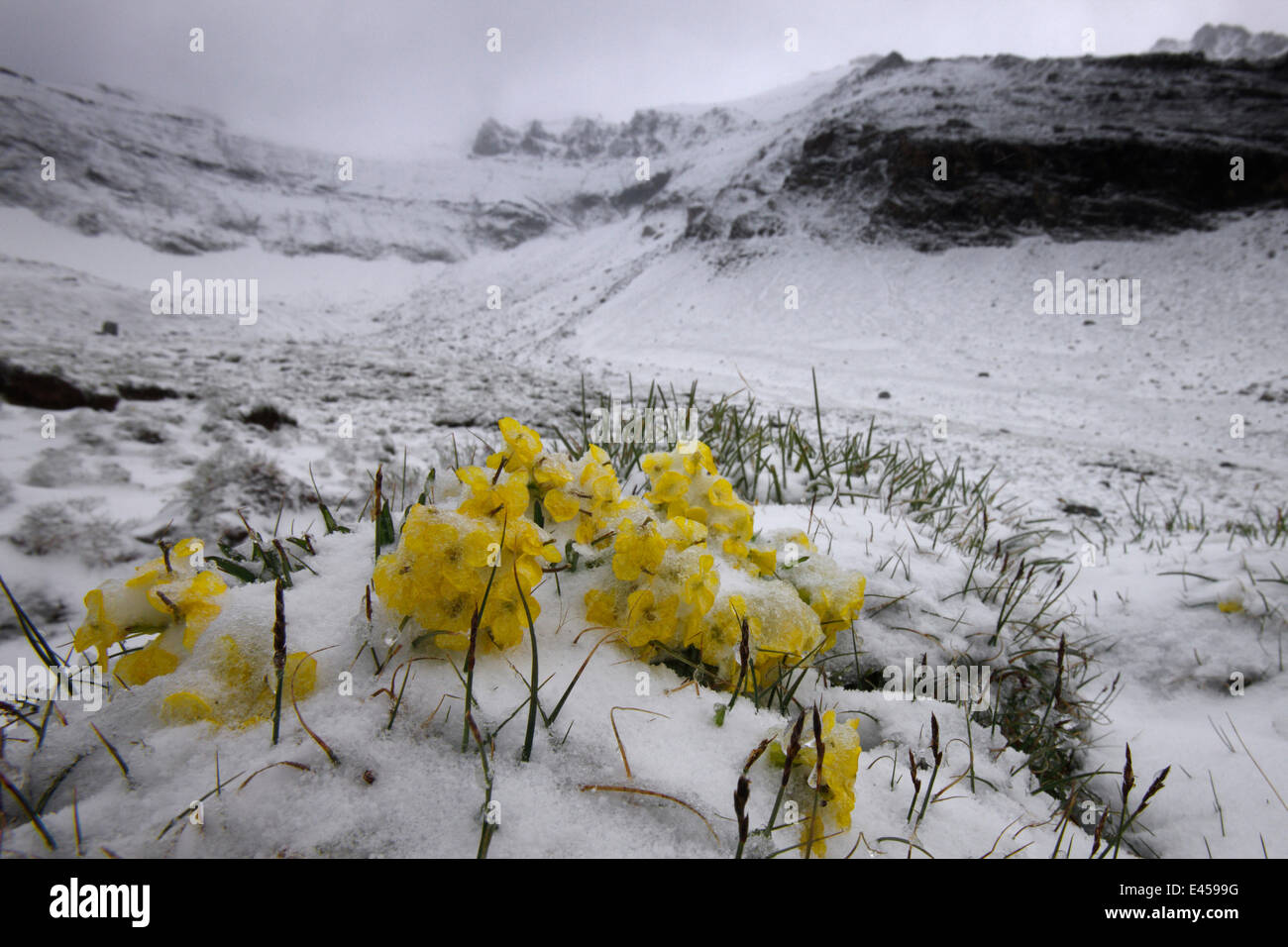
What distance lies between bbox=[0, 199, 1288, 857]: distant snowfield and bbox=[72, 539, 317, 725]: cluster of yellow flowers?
1.5 inches

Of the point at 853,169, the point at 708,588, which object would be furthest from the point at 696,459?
the point at 853,169

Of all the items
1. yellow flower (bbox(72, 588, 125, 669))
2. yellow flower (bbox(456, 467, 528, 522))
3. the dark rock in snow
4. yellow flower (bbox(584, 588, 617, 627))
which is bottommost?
yellow flower (bbox(584, 588, 617, 627))

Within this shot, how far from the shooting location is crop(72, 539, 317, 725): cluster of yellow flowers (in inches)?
36.6

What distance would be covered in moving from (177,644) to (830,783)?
1.15m

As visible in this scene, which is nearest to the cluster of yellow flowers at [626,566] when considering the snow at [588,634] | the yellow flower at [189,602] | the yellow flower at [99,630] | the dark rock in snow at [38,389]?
the snow at [588,634]

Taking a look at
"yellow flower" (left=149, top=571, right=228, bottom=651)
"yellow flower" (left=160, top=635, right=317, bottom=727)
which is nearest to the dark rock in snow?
"yellow flower" (left=149, top=571, right=228, bottom=651)

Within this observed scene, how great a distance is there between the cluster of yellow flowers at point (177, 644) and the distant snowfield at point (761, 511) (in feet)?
0.13

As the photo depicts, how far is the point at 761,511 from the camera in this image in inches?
87.7

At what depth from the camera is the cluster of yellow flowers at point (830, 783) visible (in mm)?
850

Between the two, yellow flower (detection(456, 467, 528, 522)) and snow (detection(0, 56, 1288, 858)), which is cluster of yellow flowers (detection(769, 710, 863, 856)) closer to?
snow (detection(0, 56, 1288, 858))

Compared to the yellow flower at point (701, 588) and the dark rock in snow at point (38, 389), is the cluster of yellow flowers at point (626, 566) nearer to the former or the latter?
the yellow flower at point (701, 588)

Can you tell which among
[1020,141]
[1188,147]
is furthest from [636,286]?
[1188,147]
